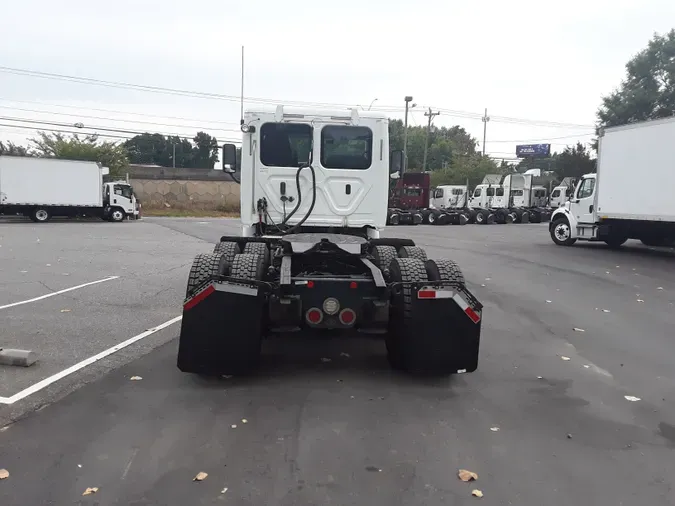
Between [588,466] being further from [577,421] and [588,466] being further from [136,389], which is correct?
[136,389]

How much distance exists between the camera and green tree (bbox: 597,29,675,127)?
4284 cm

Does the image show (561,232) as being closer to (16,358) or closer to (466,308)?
(466,308)

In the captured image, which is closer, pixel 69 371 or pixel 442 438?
pixel 442 438

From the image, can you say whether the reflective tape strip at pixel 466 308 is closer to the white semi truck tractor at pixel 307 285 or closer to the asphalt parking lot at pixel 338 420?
the white semi truck tractor at pixel 307 285

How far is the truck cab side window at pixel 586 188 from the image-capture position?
798 inches

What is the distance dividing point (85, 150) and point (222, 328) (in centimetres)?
4735

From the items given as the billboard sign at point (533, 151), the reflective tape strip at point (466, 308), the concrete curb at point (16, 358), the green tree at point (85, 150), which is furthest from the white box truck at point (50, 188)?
the billboard sign at point (533, 151)

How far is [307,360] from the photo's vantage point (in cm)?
620

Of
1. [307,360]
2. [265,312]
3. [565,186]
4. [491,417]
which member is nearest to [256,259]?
[265,312]

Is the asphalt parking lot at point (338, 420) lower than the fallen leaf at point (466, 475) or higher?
lower

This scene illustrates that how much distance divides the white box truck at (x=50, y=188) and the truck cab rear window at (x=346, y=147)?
28.2 meters

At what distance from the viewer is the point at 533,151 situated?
263 ft

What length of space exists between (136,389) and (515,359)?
12.9 ft

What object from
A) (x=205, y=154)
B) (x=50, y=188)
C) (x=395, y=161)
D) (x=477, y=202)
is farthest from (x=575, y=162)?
(x=205, y=154)
